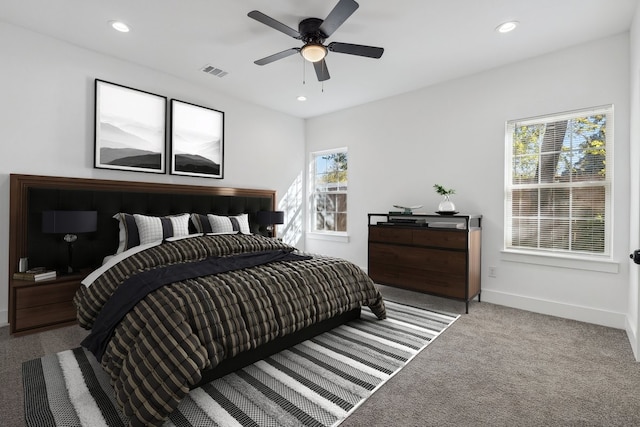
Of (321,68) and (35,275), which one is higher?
(321,68)

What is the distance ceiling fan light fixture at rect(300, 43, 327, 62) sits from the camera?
2576 mm

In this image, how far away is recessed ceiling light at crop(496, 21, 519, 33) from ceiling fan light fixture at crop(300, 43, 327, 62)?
62.2 inches

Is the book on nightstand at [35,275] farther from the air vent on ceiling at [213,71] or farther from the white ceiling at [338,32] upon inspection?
the air vent on ceiling at [213,71]

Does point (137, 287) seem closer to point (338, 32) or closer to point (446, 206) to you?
point (338, 32)

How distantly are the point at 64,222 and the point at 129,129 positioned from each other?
1.33 meters

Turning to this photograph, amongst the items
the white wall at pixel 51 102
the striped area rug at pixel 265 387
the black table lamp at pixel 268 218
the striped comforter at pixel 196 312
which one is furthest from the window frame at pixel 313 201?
the striped area rug at pixel 265 387

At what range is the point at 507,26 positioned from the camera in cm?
274

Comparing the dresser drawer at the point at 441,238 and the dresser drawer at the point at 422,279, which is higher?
the dresser drawer at the point at 441,238

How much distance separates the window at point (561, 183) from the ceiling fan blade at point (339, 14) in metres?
2.40

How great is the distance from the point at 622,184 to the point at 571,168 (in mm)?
444

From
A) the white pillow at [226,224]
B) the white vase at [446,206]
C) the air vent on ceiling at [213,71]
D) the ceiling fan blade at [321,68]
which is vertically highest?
the air vent on ceiling at [213,71]

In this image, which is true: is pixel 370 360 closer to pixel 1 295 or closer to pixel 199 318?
pixel 199 318

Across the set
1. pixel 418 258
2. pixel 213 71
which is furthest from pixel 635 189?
pixel 213 71

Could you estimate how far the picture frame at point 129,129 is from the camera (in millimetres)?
3316
